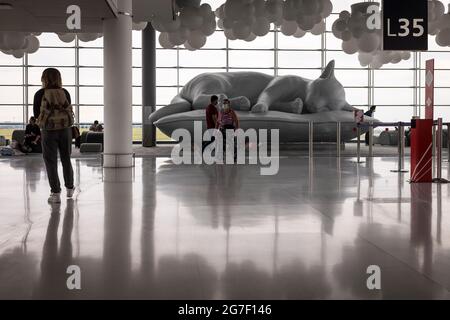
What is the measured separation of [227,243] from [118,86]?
7.92 m

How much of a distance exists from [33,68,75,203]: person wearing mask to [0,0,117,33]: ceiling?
11.5 ft

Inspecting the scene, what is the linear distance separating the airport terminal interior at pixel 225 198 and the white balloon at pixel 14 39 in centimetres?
3

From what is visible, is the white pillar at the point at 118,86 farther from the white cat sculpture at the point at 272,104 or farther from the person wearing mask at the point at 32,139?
the white cat sculpture at the point at 272,104

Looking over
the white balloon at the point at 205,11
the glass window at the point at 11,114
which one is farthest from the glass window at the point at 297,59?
the glass window at the point at 11,114

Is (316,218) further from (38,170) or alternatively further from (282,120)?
(282,120)

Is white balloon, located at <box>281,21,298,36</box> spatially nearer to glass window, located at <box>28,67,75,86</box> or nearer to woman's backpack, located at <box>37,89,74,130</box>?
glass window, located at <box>28,67,75,86</box>

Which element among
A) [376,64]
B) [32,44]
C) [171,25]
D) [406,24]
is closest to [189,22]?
[171,25]

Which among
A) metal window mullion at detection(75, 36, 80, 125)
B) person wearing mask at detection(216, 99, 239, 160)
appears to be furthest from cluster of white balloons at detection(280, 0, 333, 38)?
metal window mullion at detection(75, 36, 80, 125)

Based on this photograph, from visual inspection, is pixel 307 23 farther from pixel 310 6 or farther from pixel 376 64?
pixel 376 64

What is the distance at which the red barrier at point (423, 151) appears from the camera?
8.32 metres

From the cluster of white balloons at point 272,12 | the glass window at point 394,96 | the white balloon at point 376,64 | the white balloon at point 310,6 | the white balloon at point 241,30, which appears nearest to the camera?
the white balloon at point 310,6

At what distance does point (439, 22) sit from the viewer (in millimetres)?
15602

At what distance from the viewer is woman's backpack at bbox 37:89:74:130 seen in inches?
243
